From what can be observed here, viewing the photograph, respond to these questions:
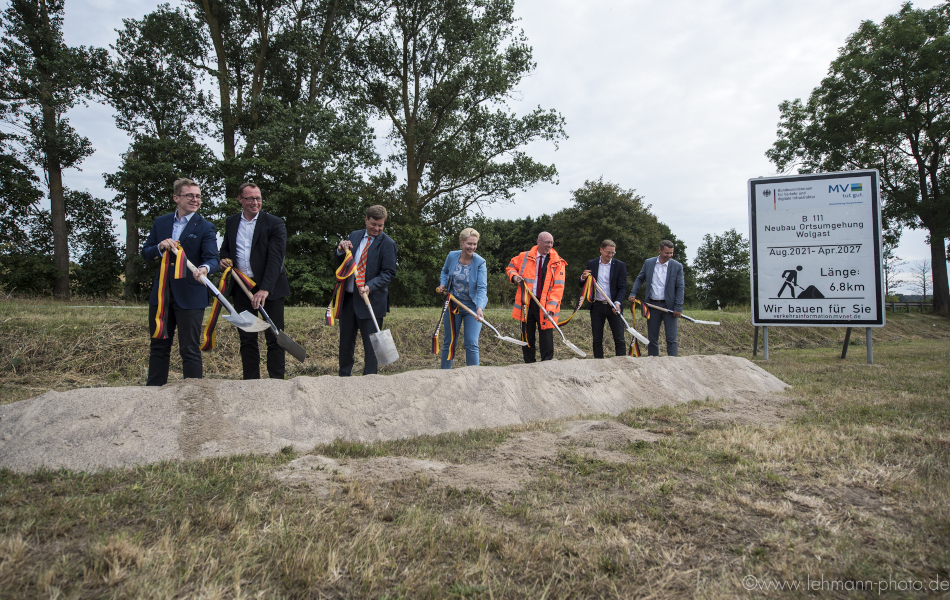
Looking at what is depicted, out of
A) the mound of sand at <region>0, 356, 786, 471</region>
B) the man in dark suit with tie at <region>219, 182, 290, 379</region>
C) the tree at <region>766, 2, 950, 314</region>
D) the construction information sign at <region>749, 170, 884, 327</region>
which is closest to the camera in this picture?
the mound of sand at <region>0, 356, 786, 471</region>

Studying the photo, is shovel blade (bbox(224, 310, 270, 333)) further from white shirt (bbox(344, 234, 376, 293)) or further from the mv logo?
the mv logo

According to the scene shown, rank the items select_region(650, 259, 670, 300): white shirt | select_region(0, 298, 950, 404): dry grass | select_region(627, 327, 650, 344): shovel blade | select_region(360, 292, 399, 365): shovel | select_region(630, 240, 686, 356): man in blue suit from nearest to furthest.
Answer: select_region(360, 292, 399, 365): shovel, select_region(0, 298, 950, 404): dry grass, select_region(630, 240, 686, 356): man in blue suit, select_region(650, 259, 670, 300): white shirt, select_region(627, 327, 650, 344): shovel blade

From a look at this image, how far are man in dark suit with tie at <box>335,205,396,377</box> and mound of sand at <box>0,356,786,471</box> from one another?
86cm

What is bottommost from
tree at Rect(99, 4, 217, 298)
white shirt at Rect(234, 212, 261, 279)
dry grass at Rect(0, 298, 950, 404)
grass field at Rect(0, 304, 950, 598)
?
grass field at Rect(0, 304, 950, 598)

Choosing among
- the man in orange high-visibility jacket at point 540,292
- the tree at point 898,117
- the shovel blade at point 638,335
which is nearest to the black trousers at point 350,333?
the man in orange high-visibility jacket at point 540,292

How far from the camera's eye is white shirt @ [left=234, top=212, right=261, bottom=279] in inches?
183

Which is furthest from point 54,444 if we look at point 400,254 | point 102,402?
point 400,254

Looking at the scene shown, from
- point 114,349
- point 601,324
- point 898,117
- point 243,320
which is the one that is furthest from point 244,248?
point 898,117

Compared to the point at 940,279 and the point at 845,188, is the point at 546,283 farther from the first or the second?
the point at 940,279

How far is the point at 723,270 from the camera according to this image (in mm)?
43656

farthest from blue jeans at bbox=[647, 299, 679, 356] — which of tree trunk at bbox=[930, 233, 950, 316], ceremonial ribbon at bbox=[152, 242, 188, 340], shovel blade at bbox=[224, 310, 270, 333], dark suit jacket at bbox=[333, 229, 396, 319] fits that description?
tree trunk at bbox=[930, 233, 950, 316]

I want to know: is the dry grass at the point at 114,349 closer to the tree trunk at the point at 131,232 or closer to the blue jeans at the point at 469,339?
the blue jeans at the point at 469,339

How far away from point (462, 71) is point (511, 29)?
3190mm

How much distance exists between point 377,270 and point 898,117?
26291 mm
